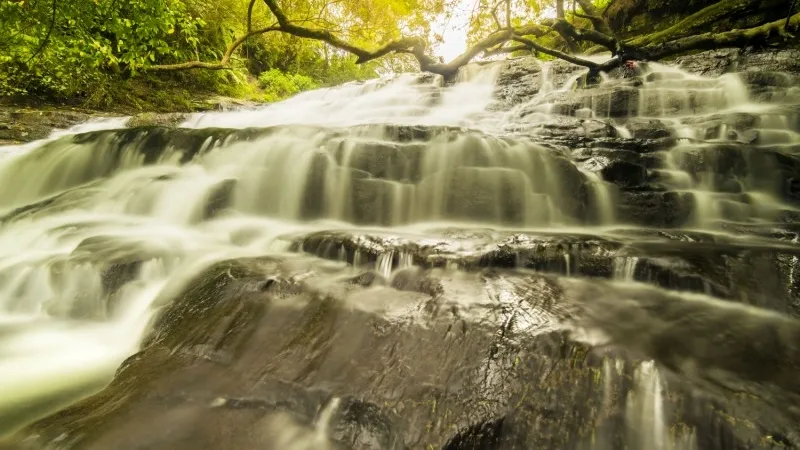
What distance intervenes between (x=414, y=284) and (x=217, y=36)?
540 inches

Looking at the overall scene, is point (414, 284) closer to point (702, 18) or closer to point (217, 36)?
point (702, 18)

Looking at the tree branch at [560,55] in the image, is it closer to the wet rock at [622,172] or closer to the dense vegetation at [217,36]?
the dense vegetation at [217,36]

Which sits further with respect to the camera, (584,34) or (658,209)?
(584,34)

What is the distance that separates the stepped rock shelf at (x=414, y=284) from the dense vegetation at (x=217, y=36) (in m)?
1.68

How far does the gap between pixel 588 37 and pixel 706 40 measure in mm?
2239

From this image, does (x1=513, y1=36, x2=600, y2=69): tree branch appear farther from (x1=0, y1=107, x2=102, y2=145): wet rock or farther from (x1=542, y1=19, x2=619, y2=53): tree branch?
(x1=0, y1=107, x2=102, y2=145): wet rock

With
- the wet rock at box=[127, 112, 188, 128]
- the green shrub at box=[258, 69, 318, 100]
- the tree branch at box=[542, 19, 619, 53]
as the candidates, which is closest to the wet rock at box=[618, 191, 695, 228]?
the tree branch at box=[542, 19, 619, 53]

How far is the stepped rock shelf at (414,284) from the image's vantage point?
5.79 ft

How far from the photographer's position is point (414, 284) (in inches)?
114

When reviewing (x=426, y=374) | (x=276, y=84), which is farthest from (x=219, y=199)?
(x=276, y=84)

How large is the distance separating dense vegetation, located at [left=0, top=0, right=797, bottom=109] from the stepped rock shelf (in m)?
1.68

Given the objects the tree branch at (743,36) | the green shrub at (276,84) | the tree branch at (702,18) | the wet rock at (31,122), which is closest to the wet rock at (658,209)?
the tree branch at (743,36)

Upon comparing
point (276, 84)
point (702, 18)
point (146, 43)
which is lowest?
point (146, 43)

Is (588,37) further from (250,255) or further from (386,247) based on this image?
(250,255)
